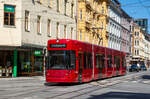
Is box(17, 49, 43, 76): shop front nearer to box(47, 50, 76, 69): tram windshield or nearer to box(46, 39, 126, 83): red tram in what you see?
box(46, 39, 126, 83): red tram

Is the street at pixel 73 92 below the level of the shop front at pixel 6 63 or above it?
below

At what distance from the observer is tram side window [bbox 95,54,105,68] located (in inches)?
1031

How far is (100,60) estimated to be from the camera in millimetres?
27438

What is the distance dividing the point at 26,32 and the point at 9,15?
7.64ft

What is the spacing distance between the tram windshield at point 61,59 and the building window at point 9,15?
10296 mm

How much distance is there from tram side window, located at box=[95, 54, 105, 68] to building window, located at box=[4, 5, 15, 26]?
8765mm

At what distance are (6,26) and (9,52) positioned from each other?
2.65m

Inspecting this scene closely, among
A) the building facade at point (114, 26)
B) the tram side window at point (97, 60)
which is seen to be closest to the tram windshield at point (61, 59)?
the tram side window at point (97, 60)

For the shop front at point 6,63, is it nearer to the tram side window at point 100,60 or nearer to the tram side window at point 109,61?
the tram side window at point 100,60

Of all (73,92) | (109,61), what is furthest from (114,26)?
(73,92)

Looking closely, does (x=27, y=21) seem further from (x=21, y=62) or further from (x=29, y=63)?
(x=29, y=63)

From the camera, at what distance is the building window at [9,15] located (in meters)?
29.5

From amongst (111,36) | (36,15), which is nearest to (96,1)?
(111,36)

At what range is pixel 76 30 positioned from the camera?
43812mm
